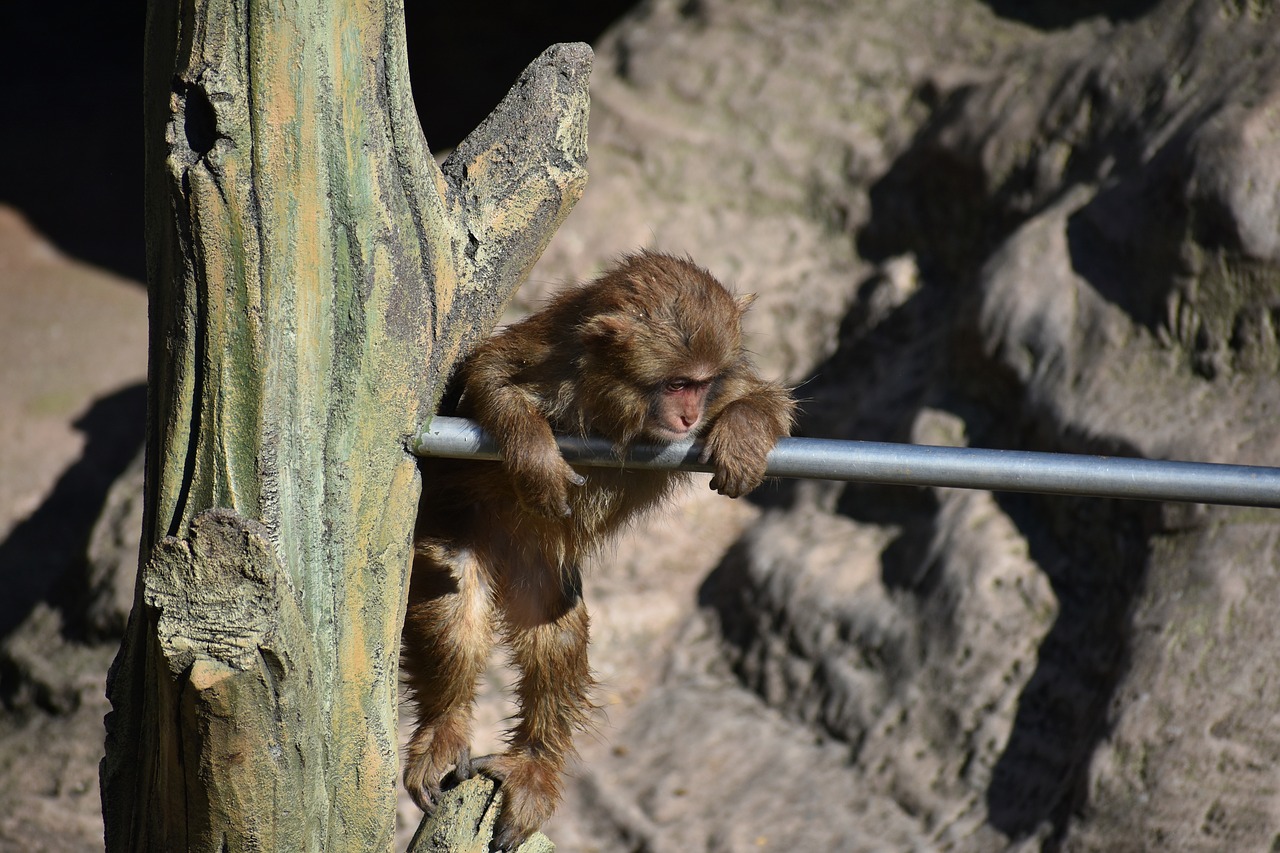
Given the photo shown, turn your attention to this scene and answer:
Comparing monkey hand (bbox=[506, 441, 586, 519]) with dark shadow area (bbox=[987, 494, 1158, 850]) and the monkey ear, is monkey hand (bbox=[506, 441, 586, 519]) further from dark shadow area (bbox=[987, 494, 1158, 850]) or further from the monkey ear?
dark shadow area (bbox=[987, 494, 1158, 850])

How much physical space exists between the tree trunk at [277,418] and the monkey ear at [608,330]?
2.25ft

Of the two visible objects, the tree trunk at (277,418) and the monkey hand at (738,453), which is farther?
the monkey hand at (738,453)

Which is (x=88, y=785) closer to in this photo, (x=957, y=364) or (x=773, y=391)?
(x=773, y=391)

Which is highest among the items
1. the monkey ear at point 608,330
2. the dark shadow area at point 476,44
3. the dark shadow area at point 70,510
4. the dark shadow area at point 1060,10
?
the dark shadow area at point 476,44

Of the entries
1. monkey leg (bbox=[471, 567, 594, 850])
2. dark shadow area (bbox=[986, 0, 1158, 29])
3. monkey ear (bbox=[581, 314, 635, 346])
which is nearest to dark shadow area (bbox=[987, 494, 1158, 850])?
monkey leg (bbox=[471, 567, 594, 850])

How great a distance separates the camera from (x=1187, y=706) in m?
4.72

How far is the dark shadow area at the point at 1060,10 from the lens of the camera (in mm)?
7254

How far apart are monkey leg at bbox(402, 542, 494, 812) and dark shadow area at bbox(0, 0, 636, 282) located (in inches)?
316

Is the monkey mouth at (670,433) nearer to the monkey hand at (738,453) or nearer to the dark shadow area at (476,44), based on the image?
the monkey hand at (738,453)

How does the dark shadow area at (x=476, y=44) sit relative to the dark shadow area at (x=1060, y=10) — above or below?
above

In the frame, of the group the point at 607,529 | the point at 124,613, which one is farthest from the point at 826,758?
the point at 124,613

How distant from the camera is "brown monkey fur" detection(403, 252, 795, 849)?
3527mm

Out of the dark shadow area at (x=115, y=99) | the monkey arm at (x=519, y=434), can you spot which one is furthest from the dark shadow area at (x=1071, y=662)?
the dark shadow area at (x=115, y=99)

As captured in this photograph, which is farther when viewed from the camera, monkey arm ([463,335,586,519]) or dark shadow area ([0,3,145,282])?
dark shadow area ([0,3,145,282])
